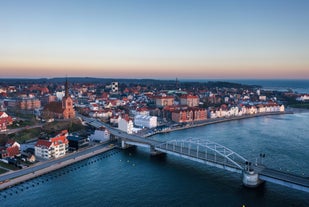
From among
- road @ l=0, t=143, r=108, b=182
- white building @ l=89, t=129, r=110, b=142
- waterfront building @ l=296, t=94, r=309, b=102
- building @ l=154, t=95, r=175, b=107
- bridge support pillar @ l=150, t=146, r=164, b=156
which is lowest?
road @ l=0, t=143, r=108, b=182

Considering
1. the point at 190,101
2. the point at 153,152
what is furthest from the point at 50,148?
the point at 190,101

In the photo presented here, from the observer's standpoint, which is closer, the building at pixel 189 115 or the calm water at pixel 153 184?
the calm water at pixel 153 184

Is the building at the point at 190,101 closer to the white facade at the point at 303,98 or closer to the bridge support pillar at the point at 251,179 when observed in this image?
the white facade at the point at 303,98

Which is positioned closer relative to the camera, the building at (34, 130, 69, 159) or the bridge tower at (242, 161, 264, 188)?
the bridge tower at (242, 161, 264, 188)

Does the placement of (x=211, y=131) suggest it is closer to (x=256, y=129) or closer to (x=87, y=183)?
(x=256, y=129)

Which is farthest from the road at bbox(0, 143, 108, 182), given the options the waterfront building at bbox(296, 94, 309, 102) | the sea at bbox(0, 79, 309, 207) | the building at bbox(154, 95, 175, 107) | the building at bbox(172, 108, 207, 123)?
the waterfront building at bbox(296, 94, 309, 102)

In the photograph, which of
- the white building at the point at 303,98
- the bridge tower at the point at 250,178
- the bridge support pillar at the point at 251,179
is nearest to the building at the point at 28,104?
the bridge tower at the point at 250,178

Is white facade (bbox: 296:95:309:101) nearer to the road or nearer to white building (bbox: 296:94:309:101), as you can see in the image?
white building (bbox: 296:94:309:101)

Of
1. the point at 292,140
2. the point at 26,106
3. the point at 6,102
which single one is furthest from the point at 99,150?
the point at 6,102
